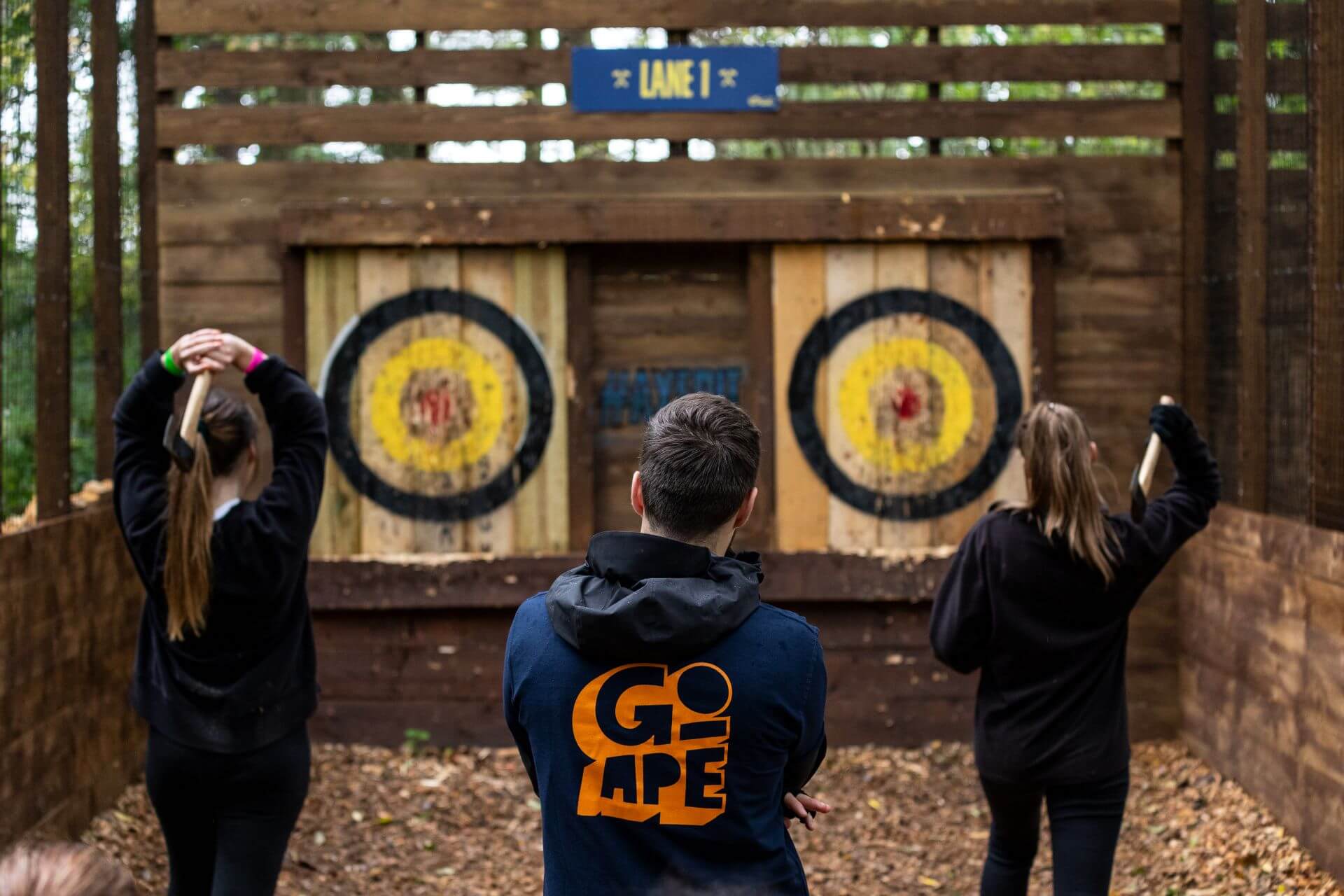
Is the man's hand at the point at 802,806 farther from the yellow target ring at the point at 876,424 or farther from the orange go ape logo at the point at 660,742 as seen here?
the yellow target ring at the point at 876,424

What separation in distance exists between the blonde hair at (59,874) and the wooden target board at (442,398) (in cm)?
508

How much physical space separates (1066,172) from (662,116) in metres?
1.91

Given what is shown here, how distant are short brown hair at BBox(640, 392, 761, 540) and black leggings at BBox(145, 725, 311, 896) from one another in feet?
4.99

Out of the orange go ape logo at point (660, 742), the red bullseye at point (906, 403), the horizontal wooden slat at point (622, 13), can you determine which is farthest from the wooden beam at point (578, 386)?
the orange go ape logo at point (660, 742)

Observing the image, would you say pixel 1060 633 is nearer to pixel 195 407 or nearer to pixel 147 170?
pixel 195 407

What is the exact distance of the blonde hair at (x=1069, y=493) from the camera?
11.4 ft

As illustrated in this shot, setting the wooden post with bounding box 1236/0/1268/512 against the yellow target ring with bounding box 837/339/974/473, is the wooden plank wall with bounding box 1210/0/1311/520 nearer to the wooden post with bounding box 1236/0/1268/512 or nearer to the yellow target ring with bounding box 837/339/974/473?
the wooden post with bounding box 1236/0/1268/512

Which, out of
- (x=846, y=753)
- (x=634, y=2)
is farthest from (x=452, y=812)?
(x=634, y=2)

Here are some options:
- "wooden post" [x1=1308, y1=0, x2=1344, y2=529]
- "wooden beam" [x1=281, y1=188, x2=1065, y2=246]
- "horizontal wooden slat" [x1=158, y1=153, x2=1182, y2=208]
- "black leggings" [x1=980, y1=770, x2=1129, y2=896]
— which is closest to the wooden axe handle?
"black leggings" [x1=980, y1=770, x2=1129, y2=896]

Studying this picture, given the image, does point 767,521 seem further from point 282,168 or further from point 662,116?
point 282,168

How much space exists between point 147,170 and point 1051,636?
15.8 feet

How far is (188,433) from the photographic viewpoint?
10.3 ft

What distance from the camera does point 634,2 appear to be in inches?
254

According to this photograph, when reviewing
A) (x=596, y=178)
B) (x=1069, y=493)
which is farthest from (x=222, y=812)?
(x=596, y=178)
